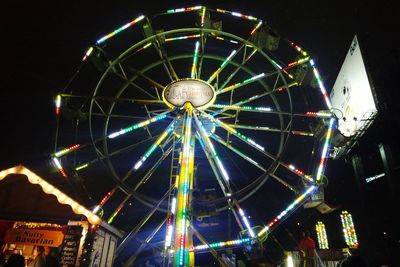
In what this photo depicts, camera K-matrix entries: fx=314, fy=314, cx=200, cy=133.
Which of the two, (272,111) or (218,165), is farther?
(272,111)

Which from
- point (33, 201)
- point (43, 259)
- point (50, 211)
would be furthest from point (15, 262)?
point (43, 259)

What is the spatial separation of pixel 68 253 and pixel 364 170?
17584mm

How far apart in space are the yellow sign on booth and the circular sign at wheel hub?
5.10 meters

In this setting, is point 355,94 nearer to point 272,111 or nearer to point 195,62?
point 272,111

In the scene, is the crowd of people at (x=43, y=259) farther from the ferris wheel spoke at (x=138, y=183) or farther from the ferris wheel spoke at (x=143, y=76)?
the ferris wheel spoke at (x=143, y=76)

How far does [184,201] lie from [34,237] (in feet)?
14.1

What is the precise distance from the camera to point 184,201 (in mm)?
7691

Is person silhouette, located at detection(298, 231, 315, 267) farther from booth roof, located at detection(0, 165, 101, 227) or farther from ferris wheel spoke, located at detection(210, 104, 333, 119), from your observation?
booth roof, located at detection(0, 165, 101, 227)

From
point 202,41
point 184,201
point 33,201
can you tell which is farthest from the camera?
point 202,41

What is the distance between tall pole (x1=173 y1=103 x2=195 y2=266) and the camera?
22.8 ft

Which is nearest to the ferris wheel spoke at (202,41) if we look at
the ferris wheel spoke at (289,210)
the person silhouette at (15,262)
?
the ferris wheel spoke at (289,210)

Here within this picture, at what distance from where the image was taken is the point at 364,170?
1914 cm

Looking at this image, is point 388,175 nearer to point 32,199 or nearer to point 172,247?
point 172,247

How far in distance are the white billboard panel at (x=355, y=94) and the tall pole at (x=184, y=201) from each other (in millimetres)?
7777
